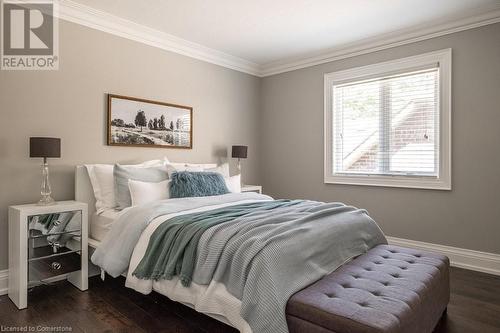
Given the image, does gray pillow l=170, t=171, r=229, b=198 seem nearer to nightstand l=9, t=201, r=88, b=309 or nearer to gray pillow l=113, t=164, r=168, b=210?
gray pillow l=113, t=164, r=168, b=210

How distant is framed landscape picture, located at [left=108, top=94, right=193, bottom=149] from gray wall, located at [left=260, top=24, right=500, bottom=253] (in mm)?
1771

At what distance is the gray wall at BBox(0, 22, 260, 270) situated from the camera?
2.74 metres

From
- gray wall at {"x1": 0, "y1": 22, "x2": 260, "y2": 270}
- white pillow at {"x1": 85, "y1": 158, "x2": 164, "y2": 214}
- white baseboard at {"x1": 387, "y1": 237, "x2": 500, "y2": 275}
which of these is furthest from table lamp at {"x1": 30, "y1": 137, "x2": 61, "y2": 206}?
white baseboard at {"x1": 387, "y1": 237, "x2": 500, "y2": 275}

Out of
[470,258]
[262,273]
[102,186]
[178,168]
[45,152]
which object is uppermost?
[45,152]

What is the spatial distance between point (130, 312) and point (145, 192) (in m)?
1.02

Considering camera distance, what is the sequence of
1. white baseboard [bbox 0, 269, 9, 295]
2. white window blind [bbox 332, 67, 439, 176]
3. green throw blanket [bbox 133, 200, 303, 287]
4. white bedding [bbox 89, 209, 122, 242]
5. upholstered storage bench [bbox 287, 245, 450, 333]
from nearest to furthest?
upholstered storage bench [bbox 287, 245, 450, 333] → green throw blanket [bbox 133, 200, 303, 287] → white baseboard [bbox 0, 269, 9, 295] → white bedding [bbox 89, 209, 122, 242] → white window blind [bbox 332, 67, 439, 176]

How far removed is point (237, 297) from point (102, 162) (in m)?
2.28

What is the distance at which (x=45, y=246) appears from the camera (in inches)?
102

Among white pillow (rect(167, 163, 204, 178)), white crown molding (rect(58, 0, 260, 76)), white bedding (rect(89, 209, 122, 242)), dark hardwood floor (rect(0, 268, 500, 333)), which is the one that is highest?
white crown molding (rect(58, 0, 260, 76))

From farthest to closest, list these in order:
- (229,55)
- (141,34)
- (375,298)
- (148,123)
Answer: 1. (229,55)
2. (148,123)
3. (141,34)
4. (375,298)

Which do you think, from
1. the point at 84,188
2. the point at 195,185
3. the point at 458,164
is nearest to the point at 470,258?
the point at 458,164

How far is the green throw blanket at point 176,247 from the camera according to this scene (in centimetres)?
202

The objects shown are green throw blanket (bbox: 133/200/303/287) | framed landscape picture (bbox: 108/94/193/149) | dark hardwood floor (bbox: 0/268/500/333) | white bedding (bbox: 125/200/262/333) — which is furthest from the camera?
framed landscape picture (bbox: 108/94/193/149)

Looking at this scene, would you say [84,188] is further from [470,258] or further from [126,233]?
[470,258]
